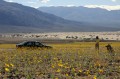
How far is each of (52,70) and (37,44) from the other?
2453 cm

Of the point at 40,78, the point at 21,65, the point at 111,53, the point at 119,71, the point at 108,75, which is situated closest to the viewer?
the point at 40,78

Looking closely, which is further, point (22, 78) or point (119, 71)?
point (119, 71)

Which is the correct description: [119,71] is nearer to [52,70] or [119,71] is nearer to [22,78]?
[52,70]

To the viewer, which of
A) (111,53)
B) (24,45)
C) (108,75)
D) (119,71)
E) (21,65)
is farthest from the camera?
(24,45)

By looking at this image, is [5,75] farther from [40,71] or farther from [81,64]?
[81,64]

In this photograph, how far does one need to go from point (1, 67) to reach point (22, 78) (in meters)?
3.35

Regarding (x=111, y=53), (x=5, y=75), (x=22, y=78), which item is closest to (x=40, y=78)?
(x=22, y=78)

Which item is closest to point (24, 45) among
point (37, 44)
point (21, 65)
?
point (37, 44)

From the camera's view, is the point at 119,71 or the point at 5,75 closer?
the point at 5,75

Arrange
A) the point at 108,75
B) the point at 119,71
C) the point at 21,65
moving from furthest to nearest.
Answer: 1. the point at 21,65
2. the point at 119,71
3. the point at 108,75

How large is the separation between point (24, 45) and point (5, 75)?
25.7 m

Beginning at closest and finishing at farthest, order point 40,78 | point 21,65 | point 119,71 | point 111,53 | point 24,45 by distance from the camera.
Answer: point 40,78, point 119,71, point 21,65, point 111,53, point 24,45

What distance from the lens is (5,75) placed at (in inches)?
634

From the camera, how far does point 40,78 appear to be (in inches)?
601
